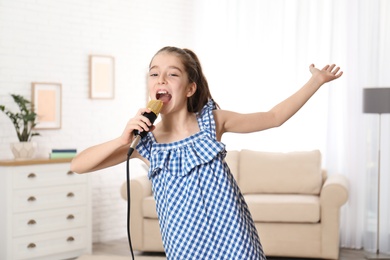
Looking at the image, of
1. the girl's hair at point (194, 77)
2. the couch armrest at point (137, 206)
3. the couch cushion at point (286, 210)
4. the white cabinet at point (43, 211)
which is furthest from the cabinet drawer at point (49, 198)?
the girl's hair at point (194, 77)

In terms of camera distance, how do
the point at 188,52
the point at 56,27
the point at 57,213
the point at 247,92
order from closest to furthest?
the point at 188,52
the point at 57,213
the point at 56,27
the point at 247,92

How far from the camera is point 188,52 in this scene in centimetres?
212

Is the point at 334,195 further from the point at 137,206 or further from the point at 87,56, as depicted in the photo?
the point at 87,56

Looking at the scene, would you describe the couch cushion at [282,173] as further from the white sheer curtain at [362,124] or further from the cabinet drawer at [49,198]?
the cabinet drawer at [49,198]

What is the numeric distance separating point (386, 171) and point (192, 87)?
4.51m

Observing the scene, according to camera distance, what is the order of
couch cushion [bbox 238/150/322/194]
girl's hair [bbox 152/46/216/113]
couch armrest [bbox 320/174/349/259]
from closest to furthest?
1. girl's hair [bbox 152/46/216/113]
2. couch armrest [bbox 320/174/349/259]
3. couch cushion [bbox 238/150/322/194]

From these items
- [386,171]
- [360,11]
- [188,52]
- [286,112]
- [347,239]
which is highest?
[360,11]

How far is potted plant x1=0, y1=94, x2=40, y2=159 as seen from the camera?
5469 millimetres

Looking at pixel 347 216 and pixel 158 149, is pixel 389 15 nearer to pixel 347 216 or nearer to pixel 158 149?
pixel 347 216

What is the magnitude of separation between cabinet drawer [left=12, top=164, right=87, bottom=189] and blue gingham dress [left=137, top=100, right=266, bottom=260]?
3548 mm

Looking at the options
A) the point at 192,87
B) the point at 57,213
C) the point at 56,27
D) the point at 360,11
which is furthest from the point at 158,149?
the point at 360,11

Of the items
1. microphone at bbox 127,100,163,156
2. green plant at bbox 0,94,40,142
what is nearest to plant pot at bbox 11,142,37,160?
green plant at bbox 0,94,40,142

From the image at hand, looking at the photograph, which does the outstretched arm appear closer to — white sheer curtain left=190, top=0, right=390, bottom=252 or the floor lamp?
the floor lamp

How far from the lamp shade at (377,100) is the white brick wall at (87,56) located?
2455mm
